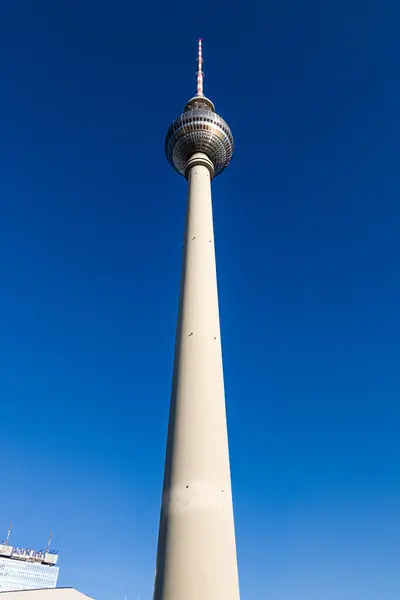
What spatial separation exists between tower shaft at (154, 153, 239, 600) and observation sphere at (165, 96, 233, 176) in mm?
17208

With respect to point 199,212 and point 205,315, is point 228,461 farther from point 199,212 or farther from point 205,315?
point 199,212

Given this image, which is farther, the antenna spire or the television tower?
the antenna spire

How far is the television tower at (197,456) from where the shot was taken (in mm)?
22484

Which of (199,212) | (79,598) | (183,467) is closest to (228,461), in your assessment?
(183,467)

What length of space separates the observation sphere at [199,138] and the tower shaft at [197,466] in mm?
17208

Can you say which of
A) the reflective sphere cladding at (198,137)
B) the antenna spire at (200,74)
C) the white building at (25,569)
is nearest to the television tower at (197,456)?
the reflective sphere cladding at (198,137)

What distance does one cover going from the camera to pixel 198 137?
47.9 meters

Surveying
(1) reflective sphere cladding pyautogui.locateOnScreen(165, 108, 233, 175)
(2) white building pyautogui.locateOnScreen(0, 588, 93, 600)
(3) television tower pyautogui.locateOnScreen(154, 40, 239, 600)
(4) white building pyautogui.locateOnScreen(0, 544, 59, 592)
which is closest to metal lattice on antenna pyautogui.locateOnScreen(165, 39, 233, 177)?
(1) reflective sphere cladding pyautogui.locateOnScreen(165, 108, 233, 175)

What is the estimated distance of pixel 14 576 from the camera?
188 m

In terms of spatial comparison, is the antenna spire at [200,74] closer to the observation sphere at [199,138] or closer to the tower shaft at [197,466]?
the observation sphere at [199,138]

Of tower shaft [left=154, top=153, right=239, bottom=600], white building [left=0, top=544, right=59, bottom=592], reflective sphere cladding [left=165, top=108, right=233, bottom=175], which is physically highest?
white building [left=0, top=544, right=59, bottom=592]

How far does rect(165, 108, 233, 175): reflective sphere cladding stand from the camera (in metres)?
48.1

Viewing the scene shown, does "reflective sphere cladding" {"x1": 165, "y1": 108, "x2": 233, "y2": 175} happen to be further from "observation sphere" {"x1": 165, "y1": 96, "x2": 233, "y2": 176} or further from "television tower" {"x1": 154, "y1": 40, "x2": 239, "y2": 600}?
"television tower" {"x1": 154, "y1": 40, "x2": 239, "y2": 600}

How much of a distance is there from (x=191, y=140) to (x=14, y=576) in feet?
674
